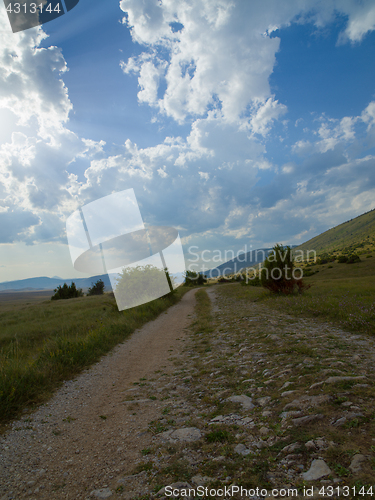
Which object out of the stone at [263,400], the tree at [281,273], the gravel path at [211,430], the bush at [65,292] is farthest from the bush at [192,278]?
the stone at [263,400]

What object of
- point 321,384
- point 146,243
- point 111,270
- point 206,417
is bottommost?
point 206,417

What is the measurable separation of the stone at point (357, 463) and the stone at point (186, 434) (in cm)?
197

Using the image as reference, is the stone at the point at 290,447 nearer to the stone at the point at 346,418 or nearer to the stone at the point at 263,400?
the stone at the point at 346,418

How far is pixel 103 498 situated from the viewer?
2514 mm

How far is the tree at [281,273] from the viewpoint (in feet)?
65.2

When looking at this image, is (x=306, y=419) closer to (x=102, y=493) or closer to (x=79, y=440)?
(x=102, y=493)

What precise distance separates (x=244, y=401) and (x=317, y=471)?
6.70ft

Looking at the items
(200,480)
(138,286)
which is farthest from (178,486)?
(138,286)

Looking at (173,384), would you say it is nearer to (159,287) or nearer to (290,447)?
(290,447)

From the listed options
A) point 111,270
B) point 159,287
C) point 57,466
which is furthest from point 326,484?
point 159,287

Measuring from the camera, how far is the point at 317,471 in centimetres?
227

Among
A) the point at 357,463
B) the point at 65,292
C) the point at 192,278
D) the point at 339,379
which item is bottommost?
the point at 192,278

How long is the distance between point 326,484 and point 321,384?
209 cm

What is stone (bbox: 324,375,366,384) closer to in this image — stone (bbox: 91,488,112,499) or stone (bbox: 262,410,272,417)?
stone (bbox: 262,410,272,417)
